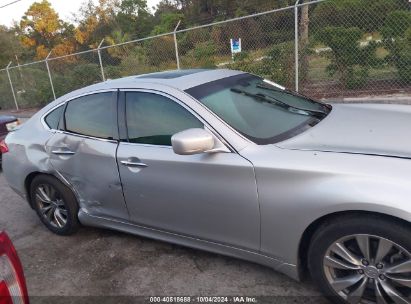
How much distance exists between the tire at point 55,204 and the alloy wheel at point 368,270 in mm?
2591

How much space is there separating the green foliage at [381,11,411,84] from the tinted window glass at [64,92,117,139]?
20.0 ft

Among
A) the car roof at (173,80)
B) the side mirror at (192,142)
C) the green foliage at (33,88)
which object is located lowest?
the green foliage at (33,88)

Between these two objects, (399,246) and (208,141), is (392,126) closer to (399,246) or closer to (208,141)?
(399,246)

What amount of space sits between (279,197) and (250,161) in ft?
1.02

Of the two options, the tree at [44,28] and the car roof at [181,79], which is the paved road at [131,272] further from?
the tree at [44,28]

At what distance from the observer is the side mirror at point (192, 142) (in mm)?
2674

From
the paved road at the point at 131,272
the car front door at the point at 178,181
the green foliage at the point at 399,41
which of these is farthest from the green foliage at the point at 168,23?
the car front door at the point at 178,181

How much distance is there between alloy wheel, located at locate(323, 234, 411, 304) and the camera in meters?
2.31

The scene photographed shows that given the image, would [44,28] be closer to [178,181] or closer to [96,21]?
[96,21]

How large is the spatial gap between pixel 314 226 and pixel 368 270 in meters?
0.41

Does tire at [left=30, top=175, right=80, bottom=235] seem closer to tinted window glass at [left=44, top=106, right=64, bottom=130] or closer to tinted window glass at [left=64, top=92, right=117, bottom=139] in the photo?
tinted window glass at [left=44, top=106, right=64, bottom=130]

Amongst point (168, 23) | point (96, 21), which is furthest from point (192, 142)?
point (96, 21)

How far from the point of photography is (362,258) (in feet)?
7.95

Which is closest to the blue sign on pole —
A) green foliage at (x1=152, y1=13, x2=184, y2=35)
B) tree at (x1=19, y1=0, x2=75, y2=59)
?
green foliage at (x1=152, y1=13, x2=184, y2=35)
